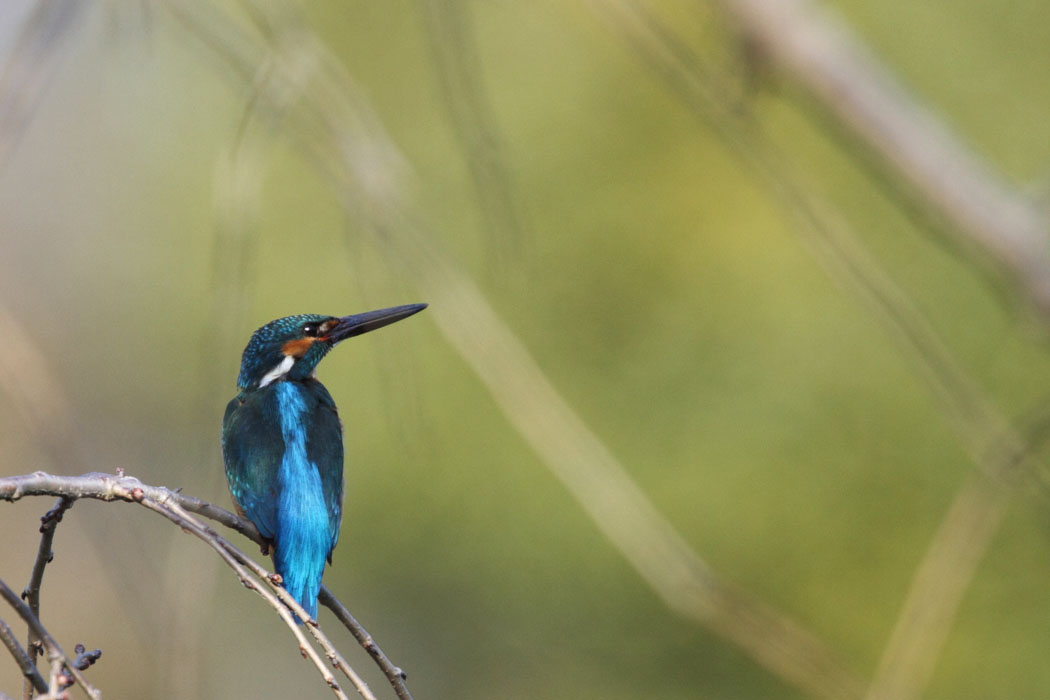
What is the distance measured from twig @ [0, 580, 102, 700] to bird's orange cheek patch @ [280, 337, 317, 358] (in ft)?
6.63

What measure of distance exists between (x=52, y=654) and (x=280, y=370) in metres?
2.07

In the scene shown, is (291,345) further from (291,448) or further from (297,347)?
(291,448)

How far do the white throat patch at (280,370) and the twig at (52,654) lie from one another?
77.7 inches

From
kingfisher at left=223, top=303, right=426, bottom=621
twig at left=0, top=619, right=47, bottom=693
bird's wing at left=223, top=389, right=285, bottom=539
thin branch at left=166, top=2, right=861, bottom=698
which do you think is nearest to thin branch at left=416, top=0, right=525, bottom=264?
thin branch at left=166, top=2, right=861, bottom=698

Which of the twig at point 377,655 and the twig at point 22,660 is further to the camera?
the twig at point 377,655

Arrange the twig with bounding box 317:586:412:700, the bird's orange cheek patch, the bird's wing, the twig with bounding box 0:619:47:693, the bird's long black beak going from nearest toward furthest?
1. the twig with bounding box 0:619:47:693
2. the twig with bounding box 317:586:412:700
3. the bird's wing
4. the bird's long black beak
5. the bird's orange cheek patch

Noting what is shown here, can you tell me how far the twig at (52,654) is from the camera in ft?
3.17

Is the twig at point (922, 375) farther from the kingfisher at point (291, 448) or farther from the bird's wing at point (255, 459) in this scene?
the bird's wing at point (255, 459)

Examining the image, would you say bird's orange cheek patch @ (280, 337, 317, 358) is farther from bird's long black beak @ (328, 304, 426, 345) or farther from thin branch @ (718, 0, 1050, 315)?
thin branch @ (718, 0, 1050, 315)

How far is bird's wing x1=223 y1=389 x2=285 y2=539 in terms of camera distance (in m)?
2.53

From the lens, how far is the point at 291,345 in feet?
10.2

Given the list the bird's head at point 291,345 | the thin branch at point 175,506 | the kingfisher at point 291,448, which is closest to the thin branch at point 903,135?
the thin branch at point 175,506

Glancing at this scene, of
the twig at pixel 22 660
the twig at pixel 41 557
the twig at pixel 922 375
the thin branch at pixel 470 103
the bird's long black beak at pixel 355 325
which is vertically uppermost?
the bird's long black beak at pixel 355 325

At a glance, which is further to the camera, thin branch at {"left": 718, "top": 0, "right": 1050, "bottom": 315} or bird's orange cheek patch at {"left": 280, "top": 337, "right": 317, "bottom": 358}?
bird's orange cheek patch at {"left": 280, "top": 337, "right": 317, "bottom": 358}
